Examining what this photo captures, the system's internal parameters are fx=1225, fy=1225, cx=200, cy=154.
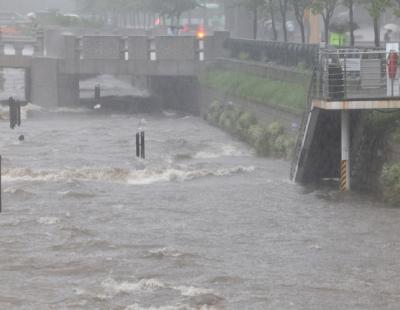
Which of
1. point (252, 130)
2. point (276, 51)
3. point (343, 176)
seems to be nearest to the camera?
point (343, 176)

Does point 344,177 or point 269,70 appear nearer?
point 344,177

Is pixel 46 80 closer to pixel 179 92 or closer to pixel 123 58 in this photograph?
pixel 123 58

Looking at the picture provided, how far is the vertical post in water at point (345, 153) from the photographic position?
110 ft

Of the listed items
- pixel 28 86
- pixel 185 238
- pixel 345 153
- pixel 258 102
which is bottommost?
pixel 185 238

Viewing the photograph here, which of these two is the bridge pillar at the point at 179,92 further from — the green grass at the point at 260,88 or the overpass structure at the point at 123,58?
the green grass at the point at 260,88

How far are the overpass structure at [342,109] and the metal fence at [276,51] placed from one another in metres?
6.18

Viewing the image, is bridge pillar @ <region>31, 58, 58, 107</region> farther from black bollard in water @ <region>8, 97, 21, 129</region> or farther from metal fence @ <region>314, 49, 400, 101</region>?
metal fence @ <region>314, 49, 400, 101</region>

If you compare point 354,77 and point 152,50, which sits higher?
point 152,50

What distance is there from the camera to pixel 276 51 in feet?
175

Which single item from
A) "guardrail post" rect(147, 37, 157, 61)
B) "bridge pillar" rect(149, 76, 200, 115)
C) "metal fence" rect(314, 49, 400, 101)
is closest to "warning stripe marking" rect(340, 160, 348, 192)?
"metal fence" rect(314, 49, 400, 101)

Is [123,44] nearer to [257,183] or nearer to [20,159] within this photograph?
[20,159]

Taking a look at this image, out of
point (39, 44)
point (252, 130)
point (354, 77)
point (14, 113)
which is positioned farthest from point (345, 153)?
point (39, 44)

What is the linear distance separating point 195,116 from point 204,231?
113 feet

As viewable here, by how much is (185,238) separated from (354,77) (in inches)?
338
